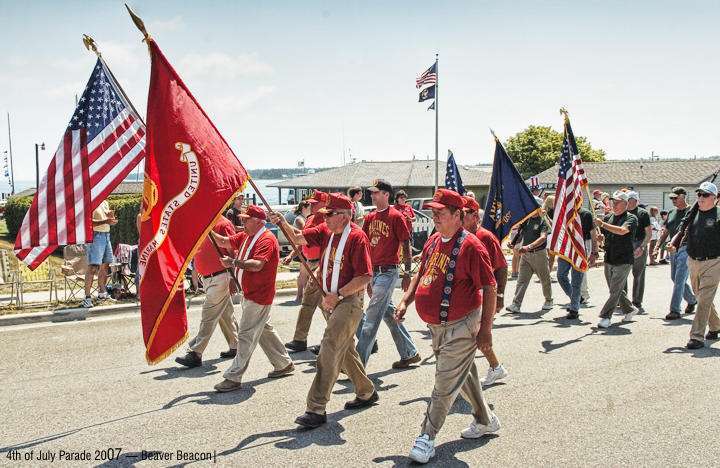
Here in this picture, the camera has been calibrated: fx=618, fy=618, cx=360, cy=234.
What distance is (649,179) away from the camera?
38.6 m

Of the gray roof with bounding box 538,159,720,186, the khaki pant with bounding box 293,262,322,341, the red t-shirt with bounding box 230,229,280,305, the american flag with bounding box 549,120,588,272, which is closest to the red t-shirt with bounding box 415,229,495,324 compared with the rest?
the red t-shirt with bounding box 230,229,280,305

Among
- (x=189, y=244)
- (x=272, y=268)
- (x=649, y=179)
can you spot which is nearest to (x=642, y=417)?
(x=272, y=268)

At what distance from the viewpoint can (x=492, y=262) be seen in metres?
5.66

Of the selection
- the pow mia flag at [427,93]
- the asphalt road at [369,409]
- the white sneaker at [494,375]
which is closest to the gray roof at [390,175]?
the pow mia flag at [427,93]

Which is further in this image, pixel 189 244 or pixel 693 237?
Answer: pixel 693 237

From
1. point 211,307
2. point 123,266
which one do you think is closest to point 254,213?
point 211,307

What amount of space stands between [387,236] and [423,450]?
9.65 ft

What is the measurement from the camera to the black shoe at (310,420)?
505cm

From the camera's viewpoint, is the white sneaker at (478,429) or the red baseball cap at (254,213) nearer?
the white sneaker at (478,429)

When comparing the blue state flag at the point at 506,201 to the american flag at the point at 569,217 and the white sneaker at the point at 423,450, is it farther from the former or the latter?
the white sneaker at the point at 423,450

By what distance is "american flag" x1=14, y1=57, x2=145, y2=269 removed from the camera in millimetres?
7273

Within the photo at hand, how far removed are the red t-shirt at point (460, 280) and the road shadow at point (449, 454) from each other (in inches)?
38.9

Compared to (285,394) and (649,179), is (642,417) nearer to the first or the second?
(285,394)

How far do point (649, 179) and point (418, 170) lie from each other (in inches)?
600
